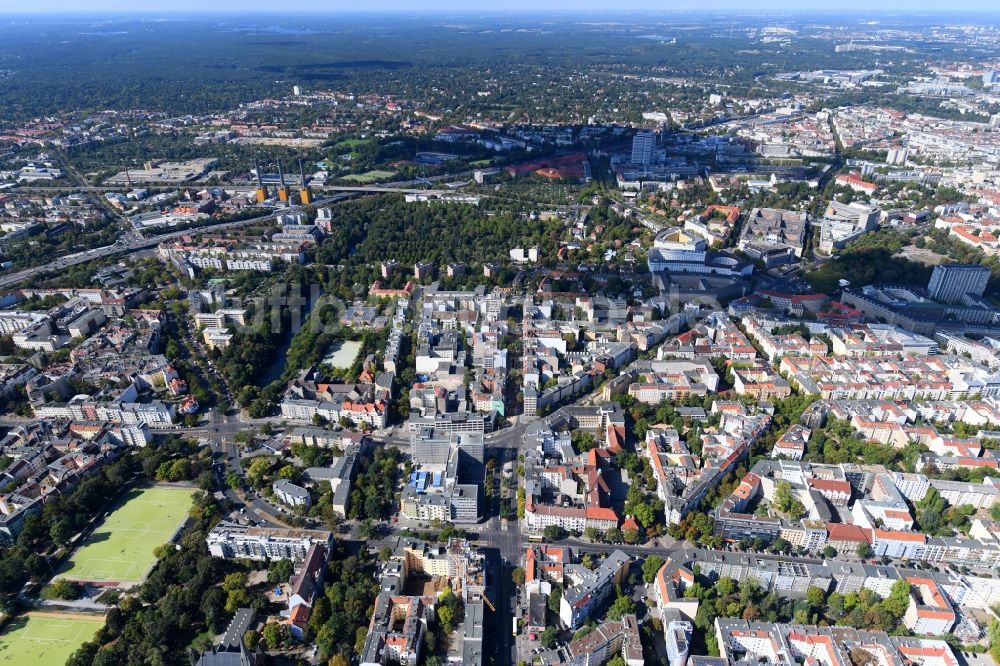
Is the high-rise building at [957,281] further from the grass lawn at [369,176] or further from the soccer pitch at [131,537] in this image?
the grass lawn at [369,176]

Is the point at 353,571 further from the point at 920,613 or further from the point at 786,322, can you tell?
the point at 786,322

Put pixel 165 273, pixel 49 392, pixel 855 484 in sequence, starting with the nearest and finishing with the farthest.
Result: pixel 855 484, pixel 49 392, pixel 165 273

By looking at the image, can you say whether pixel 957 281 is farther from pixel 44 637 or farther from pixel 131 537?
pixel 44 637

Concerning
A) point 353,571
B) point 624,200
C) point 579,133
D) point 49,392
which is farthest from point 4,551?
point 579,133

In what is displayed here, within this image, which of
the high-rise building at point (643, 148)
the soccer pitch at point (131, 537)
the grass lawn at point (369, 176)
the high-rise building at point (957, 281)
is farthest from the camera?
the high-rise building at point (643, 148)

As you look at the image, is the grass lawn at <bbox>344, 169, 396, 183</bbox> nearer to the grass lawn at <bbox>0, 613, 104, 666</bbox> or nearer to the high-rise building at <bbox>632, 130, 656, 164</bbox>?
the high-rise building at <bbox>632, 130, 656, 164</bbox>

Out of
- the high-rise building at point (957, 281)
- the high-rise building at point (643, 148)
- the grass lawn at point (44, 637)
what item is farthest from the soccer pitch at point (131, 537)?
the high-rise building at point (643, 148)
